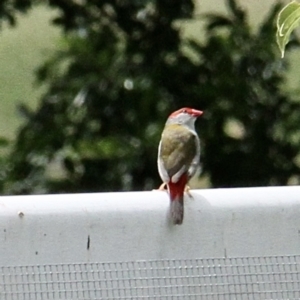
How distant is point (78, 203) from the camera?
4789mm

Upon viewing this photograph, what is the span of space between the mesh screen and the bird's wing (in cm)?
68

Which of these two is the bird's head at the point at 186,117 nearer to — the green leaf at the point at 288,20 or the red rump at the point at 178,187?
the red rump at the point at 178,187

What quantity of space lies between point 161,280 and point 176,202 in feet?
1.14

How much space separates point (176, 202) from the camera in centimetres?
491

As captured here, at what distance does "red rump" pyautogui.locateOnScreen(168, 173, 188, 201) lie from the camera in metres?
5.03

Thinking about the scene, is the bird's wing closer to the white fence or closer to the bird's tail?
the bird's tail

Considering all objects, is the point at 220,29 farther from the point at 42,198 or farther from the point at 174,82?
the point at 42,198

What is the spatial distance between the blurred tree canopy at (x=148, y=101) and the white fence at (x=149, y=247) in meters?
2.60

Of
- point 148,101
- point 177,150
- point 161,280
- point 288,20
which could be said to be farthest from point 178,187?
point 148,101

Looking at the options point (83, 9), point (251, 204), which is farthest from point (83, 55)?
point (251, 204)

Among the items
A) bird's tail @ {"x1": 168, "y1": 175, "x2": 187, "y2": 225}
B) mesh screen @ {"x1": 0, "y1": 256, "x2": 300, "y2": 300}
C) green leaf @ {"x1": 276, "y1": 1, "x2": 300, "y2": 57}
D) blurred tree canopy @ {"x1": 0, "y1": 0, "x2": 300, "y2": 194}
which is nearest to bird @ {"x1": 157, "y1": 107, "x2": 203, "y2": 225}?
bird's tail @ {"x1": 168, "y1": 175, "x2": 187, "y2": 225}

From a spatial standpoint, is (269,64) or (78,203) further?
(269,64)

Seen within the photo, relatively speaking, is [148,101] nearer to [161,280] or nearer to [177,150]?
[177,150]

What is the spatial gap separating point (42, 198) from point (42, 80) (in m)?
3.17
